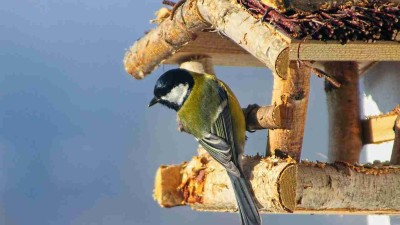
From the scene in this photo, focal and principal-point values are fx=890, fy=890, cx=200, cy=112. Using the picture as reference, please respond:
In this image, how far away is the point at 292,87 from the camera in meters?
1.39

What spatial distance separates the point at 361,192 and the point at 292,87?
0.67 feet

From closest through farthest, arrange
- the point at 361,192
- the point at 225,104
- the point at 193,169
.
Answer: the point at 361,192 → the point at 225,104 → the point at 193,169

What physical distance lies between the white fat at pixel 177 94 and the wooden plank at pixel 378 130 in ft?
1.36

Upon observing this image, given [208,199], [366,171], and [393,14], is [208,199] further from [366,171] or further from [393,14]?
[393,14]

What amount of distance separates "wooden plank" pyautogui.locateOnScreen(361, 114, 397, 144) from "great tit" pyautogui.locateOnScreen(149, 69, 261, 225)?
0.34 m

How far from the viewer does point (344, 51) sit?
1.28 meters

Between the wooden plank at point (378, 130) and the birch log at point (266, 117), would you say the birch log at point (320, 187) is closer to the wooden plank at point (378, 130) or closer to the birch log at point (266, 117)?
the birch log at point (266, 117)

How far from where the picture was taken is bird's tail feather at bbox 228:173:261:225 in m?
1.44

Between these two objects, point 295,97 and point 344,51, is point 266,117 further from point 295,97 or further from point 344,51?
point 344,51

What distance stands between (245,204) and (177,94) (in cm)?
27

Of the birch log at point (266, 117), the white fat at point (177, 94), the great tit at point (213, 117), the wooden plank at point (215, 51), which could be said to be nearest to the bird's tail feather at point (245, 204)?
the great tit at point (213, 117)

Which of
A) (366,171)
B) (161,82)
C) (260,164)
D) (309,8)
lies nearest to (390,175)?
(366,171)

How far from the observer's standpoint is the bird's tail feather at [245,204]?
4.71 feet

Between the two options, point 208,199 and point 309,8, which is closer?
point 309,8
